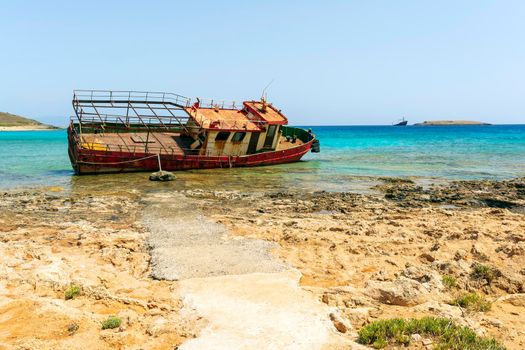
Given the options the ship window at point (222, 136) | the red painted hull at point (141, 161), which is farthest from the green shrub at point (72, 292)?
the ship window at point (222, 136)

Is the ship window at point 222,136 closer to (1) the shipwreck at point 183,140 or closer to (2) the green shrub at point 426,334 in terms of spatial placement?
(1) the shipwreck at point 183,140

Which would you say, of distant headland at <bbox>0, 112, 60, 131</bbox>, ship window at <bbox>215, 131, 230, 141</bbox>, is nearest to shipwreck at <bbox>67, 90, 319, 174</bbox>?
ship window at <bbox>215, 131, 230, 141</bbox>

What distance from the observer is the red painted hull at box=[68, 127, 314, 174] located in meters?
23.3

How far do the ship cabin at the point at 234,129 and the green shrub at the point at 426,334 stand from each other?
2174 centimetres

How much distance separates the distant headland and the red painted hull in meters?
130

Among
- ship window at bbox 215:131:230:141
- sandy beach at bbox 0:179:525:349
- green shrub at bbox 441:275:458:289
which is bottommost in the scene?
sandy beach at bbox 0:179:525:349

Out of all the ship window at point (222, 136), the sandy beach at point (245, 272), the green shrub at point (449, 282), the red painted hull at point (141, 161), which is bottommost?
the sandy beach at point (245, 272)

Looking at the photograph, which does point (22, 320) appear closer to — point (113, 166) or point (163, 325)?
point (163, 325)

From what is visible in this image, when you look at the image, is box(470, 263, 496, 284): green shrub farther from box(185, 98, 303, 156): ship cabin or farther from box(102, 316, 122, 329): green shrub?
box(185, 98, 303, 156): ship cabin

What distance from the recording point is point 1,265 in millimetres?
7711

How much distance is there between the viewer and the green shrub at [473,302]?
6.16 metres

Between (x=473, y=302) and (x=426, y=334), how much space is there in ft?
5.33

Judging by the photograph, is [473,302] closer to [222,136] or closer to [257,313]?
[257,313]

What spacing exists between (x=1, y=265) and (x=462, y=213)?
41.3 ft
